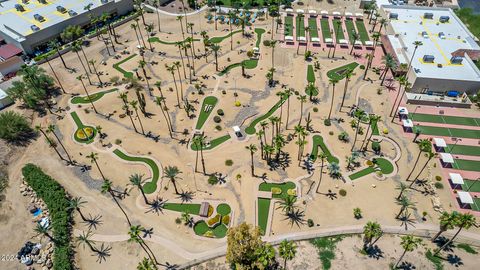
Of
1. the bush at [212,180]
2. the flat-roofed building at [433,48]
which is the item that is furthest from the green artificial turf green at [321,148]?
the flat-roofed building at [433,48]

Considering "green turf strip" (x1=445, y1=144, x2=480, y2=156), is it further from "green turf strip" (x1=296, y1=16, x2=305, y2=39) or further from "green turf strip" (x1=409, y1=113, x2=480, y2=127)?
"green turf strip" (x1=296, y1=16, x2=305, y2=39)

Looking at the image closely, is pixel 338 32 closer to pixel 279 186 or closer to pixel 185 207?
pixel 279 186

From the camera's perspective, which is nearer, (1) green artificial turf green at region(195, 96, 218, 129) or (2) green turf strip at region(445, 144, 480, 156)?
(2) green turf strip at region(445, 144, 480, 156)

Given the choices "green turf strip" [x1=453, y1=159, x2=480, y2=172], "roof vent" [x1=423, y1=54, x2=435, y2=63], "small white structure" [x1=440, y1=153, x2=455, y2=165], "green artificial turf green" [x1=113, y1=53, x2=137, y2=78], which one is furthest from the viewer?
"green artificial turf green" [x1=113, y1=53, x2=137, y2=78]

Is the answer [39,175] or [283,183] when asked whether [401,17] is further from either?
[39,175]

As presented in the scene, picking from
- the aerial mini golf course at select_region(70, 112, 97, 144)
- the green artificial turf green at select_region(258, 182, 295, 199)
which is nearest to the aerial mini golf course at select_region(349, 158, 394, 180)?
the green artificial turf green at select_region(258, 182, 295, 199)

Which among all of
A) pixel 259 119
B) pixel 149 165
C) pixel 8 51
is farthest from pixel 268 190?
pixel 8 51

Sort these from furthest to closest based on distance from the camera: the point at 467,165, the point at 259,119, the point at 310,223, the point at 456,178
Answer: the point at 259,119, the point at 467,165, the point at 456,178, the point at 310,223
